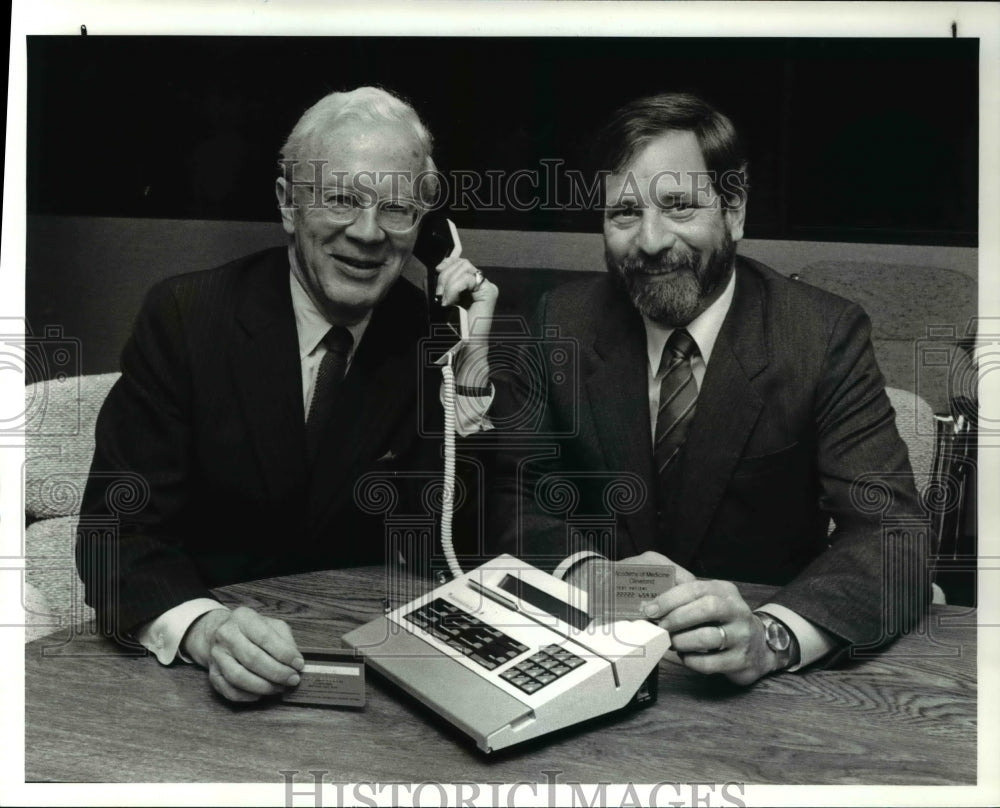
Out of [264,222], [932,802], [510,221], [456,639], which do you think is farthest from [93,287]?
[932,802]

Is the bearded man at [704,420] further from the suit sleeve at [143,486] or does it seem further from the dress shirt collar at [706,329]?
the suit sleeve at [143,486]

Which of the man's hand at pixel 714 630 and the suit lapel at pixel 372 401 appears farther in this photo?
the suit lapel at pixel 372 401

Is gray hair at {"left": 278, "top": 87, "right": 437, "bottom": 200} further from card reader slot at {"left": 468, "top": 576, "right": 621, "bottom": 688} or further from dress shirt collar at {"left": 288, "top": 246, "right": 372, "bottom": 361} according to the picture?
card reader slot at {"left": 468, "top": 576, "right": 621, "bottom": 688}

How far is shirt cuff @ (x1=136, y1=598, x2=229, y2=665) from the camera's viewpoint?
1.70m

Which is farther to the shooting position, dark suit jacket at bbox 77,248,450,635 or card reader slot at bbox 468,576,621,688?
dark suit jacket at bbox 77,248,450,635

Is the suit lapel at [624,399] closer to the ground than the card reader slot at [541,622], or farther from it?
farther from it

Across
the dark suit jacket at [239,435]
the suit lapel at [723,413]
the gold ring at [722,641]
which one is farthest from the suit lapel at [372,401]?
the gold ring at [722,641]

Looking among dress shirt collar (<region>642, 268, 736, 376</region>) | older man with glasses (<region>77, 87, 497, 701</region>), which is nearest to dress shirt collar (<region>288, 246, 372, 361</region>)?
older man with glasses (<region>77, 87, 497, 701</region>)

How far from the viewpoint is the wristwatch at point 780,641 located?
166 cm

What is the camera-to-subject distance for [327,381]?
1732 millimetres

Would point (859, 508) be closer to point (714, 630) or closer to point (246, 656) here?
point (714, 630)

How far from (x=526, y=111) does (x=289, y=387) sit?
635mm

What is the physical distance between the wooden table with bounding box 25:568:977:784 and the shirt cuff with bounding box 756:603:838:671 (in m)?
0.03

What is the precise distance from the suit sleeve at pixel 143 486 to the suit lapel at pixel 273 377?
0.35ft
